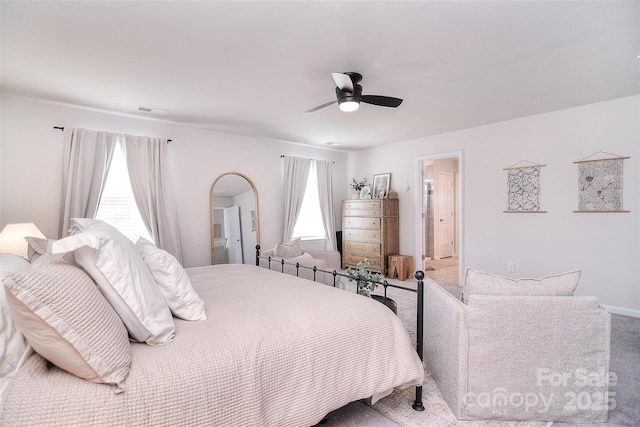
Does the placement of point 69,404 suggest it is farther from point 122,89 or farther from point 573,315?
point 122,89

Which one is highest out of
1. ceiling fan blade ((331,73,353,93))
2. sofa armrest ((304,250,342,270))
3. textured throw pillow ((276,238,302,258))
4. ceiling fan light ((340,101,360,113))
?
ceiling fan blade ((331,73,353,93))

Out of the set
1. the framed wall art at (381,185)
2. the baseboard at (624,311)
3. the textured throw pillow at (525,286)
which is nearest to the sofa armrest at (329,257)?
the framed wall art at (381,185)

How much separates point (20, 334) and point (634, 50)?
13.8 ft

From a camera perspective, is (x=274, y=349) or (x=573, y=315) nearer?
(x=274, y=349)

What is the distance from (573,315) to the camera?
1715mm

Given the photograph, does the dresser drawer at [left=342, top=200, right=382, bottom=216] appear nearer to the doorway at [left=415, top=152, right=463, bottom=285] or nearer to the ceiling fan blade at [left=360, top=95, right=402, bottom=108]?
the doorway at [left=415, top=152, right=463, bottom=285]

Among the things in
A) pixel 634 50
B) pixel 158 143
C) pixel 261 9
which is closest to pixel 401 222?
pixel 634 50

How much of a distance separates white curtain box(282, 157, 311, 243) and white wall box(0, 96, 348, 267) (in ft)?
0.42

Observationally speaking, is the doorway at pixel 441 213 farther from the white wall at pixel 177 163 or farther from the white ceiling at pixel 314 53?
the white ceiling at pixel 314 53

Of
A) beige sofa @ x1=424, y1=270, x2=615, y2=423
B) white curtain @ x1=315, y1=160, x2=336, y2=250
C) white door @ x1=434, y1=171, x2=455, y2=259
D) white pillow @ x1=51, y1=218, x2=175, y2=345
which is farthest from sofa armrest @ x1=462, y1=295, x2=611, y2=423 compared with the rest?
white door @ x1=434, y1=171, x2=455, y2=259

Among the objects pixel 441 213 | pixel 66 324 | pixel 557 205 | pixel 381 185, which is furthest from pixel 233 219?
pixel 441 213

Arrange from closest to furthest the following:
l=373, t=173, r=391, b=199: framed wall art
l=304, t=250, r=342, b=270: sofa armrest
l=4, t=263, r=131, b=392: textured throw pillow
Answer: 1. l=4, t=263, r=131, b=392: textured throw pillow
2. l=304, t=250, r=342, b=270: sofa armrest
3. l=373, t=173, r=391, b=199: framed wall art

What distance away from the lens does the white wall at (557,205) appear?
3607 mm

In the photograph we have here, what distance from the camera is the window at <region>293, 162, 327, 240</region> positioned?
6113 millimetres
